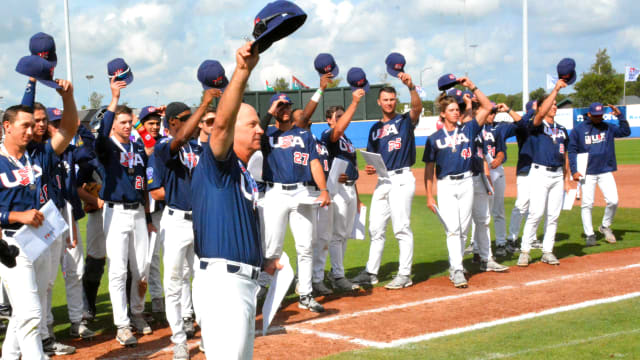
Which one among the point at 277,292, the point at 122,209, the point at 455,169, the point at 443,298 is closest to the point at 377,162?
the point at 455,169

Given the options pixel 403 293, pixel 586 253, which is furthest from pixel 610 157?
pixel 403 293

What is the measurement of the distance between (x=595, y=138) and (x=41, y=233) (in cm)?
937

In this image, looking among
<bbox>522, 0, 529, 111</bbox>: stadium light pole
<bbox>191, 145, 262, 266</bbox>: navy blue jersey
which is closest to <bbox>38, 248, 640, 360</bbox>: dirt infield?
<bbox>191, 145, 262, 266</bbox>: navy blue jersey

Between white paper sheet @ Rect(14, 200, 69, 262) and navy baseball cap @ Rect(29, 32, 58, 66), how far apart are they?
5.17 feet

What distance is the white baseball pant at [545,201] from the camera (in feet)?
29.7

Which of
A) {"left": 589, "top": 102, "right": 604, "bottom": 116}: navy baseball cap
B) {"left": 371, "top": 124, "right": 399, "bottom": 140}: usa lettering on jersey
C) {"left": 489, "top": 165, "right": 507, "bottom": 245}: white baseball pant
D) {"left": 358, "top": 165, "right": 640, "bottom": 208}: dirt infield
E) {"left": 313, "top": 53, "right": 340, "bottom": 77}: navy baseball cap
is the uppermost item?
{"left": 313, "top": 53, "right": 340, "bottom": 77}: navy baseball cap

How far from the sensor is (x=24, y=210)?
16.3 ft

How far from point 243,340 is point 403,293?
472 cm

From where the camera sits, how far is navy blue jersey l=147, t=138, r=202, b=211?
5.80m

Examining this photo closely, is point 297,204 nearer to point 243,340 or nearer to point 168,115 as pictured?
point 168,115

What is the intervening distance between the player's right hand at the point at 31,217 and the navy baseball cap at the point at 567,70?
7336 mm

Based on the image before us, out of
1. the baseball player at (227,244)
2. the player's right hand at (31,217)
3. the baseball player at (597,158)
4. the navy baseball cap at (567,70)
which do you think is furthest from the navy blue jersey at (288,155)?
the baseball player at (597,158)

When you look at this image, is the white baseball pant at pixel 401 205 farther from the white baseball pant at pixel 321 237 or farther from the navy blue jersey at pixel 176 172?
the navy blue jersey at pixel 176 172

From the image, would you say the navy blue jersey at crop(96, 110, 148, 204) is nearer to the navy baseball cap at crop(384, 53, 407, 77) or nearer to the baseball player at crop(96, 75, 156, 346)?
the baseball player at crop(96, 75, 156, 346)
